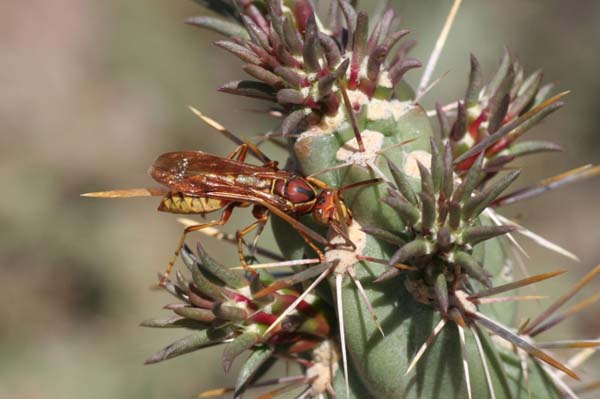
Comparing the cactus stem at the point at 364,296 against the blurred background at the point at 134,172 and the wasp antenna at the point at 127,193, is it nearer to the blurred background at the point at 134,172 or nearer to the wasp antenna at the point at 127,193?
the wasp antenna at the point at 127,193

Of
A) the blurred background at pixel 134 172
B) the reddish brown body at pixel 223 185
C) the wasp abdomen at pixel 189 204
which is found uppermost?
the reddish brown body at pixel 223 185

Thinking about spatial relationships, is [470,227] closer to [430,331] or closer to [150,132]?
[430,331]

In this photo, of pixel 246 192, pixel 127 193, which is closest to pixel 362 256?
pixel 246 192

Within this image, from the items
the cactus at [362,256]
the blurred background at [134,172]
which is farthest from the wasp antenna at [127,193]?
the blurred background at [134,172]

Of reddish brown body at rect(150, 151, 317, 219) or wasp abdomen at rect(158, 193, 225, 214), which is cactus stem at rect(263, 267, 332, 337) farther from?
wasp abdomen at rect(158, 193, 225, 214)

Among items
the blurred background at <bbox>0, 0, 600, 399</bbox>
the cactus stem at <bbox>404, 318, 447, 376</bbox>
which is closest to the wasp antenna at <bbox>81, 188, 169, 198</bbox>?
the cactus stem at <bbox>404, 318, 447, 376</bbox>

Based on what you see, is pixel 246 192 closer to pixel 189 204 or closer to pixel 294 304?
pixel 189 204
